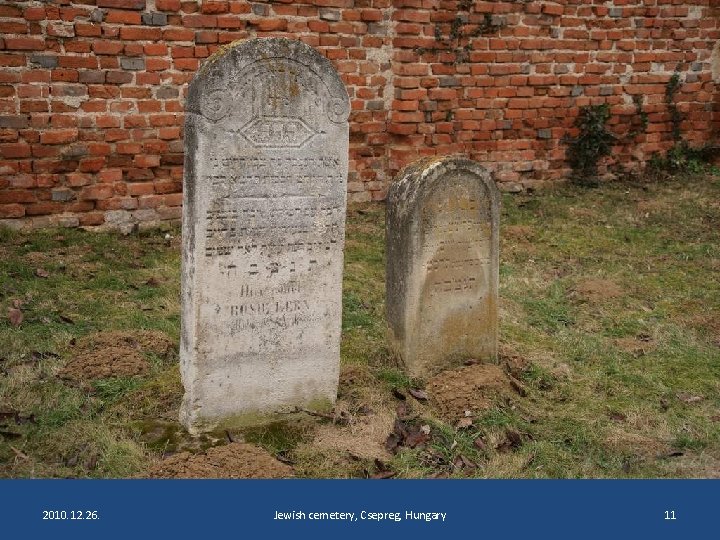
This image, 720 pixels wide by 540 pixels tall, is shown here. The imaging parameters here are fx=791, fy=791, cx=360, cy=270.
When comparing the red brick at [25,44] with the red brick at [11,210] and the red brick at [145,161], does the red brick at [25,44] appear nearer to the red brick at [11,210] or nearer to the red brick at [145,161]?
the red brick at [145,161]

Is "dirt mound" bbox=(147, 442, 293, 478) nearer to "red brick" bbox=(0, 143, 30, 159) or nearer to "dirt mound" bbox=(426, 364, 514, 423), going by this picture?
"dirt mound" bbox=(426, 364, 514, 423)

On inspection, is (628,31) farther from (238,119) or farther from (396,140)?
(238,119)

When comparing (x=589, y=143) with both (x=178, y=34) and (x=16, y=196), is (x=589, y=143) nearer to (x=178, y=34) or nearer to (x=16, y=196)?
(x=178, y=34)

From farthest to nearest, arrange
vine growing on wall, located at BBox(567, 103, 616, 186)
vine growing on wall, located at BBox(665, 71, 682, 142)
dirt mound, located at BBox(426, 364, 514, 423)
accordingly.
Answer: vine growing on wall, located at BBox(665, 71, 682, 142)
vine growing on wall, located at BBox(567, 103, 616, 186)
dirt mound, located at BBox(426, 364, 514, 423)

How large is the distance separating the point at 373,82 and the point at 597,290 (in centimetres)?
342

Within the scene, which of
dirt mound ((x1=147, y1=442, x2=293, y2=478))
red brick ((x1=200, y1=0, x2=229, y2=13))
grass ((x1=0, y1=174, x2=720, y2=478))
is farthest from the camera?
red brick ((x1=200, y1=0, x2=229, y2=13))

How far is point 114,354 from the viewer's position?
4.99 meters

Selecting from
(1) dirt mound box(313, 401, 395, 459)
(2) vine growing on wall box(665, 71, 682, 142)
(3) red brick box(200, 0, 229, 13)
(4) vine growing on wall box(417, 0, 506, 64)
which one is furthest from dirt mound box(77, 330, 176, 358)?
(2) vine growing on wall box(665, 71, 682, 142)

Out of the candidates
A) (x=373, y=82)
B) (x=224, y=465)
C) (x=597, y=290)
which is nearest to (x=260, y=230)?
(x=224, y=465)

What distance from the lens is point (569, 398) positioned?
15.8ft

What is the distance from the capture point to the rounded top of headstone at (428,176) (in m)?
4.76

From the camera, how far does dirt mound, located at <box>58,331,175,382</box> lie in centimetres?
480

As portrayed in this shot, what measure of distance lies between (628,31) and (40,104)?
6746 millimetres

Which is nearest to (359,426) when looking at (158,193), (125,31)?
(158,193)
